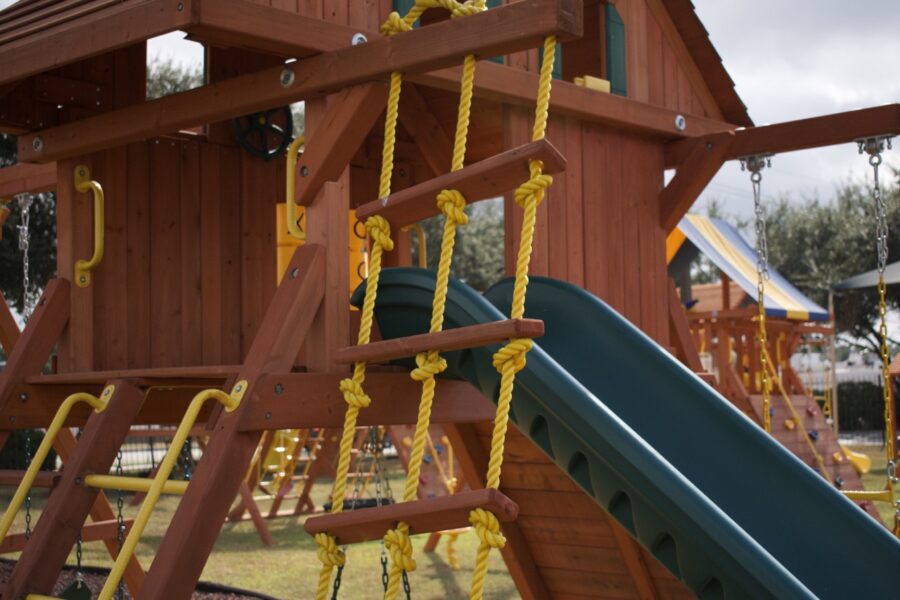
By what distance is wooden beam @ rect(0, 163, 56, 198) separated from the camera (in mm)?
8102

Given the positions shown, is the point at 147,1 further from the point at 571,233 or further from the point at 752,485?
the point at 752,485

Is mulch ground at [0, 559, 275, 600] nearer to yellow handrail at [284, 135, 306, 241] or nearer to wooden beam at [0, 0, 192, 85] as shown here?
yellow handrail at [284, 135, 306, 241]

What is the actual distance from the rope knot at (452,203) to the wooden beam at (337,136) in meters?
0.91

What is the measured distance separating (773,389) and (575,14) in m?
12.6

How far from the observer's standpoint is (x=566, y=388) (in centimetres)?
411

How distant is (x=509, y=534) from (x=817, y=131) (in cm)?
282

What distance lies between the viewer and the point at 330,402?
4.72 meters

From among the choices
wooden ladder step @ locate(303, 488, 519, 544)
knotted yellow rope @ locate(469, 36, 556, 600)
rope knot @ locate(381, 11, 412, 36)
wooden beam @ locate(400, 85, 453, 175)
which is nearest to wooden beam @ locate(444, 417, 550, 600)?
wooden beam @ locate(400, 85, 453, 175)

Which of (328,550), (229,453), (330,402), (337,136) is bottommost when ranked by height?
(328,550)

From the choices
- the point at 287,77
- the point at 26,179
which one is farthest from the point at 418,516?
the point at 26,179

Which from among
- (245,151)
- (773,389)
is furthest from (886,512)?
(245,151)

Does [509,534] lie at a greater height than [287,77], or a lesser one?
lesser

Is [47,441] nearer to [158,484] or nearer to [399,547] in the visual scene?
[158,484]

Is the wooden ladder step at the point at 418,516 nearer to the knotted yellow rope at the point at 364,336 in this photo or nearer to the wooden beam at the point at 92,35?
the knotted yellow rope at the point at 364,336
